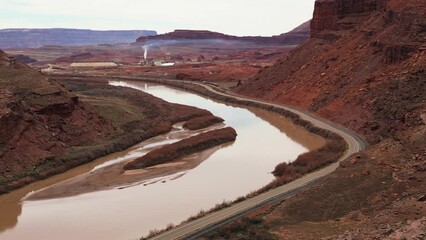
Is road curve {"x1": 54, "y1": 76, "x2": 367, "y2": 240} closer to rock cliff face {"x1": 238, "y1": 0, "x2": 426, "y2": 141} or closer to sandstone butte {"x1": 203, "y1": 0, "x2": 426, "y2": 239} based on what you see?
sandstone butte {"x1": 203, "y1": 0, "x2": 426, "y2": 239}

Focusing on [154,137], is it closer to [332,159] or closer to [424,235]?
[332,159]

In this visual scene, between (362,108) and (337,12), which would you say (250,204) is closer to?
(362,108)

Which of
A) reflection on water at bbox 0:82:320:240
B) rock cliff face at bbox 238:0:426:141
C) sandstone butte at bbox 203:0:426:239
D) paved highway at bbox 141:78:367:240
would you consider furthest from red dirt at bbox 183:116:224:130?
paved highway at bbox 141:78:367:240

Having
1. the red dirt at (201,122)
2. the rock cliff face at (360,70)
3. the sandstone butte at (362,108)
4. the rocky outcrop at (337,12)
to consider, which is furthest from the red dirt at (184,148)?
the rocky outcrop at (337,12)

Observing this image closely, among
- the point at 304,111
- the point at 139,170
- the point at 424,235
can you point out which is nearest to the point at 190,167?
the point at 139,170

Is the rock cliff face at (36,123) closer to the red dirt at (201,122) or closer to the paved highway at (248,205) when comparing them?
the red dirt at (201,122)

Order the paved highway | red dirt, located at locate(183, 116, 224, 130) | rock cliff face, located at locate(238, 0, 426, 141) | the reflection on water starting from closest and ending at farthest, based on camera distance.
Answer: the paved highway
the reflection on water
rock cliff face, located at locate(238, 0, 426, 141)
red dirt, located at locate(183, 116, 224, 130)

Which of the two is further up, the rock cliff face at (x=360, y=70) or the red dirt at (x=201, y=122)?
the rock cliff face at (x=360, y=70)
